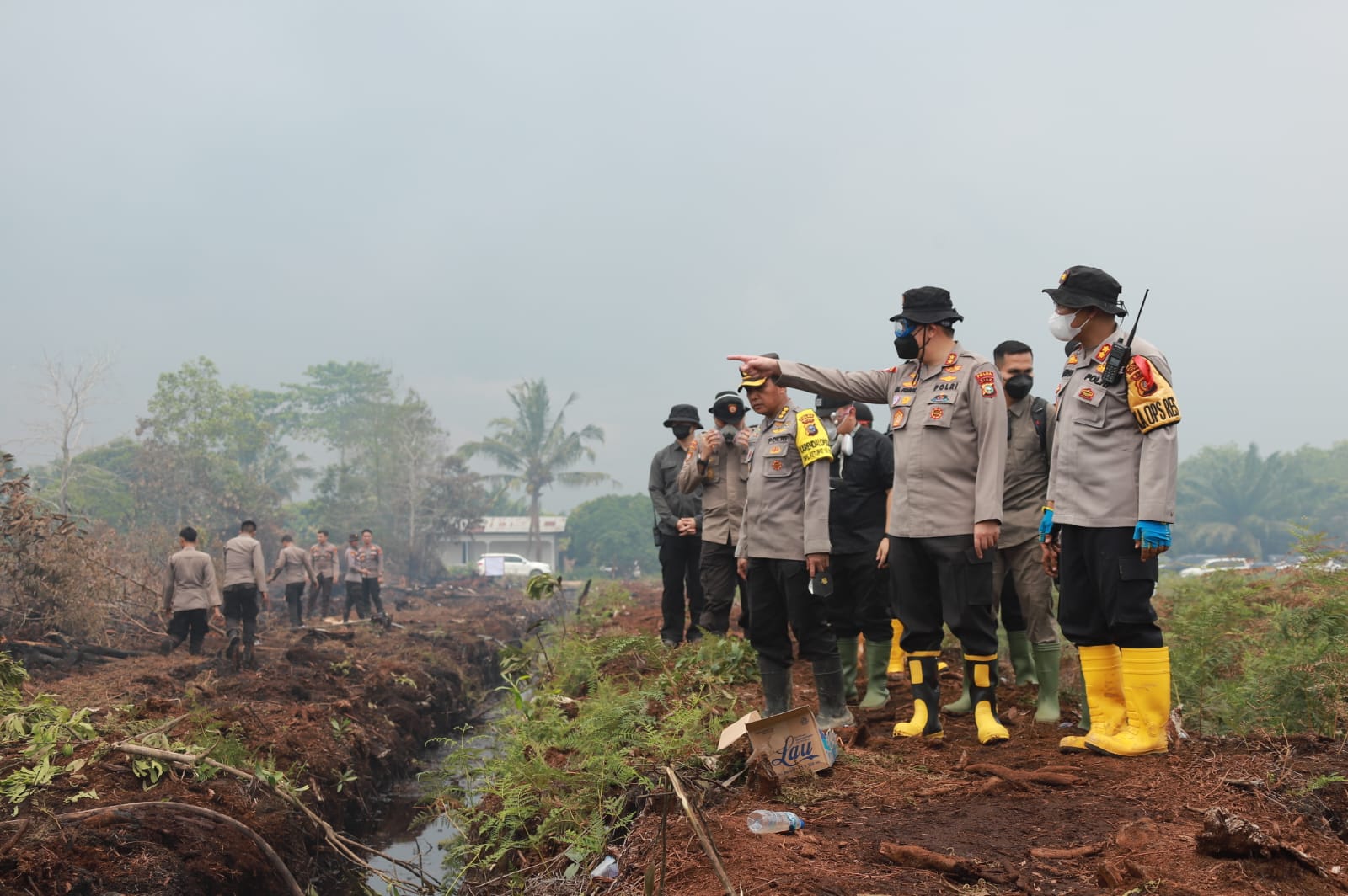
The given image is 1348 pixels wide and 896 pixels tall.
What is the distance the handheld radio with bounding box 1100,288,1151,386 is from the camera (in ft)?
14.0

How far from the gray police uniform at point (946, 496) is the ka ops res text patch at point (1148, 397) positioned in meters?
0.61

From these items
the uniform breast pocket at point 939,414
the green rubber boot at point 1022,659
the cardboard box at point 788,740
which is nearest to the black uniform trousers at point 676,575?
the green rubber boot at point 1022,659

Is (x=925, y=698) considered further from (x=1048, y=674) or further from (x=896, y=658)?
(x=896, y=658)

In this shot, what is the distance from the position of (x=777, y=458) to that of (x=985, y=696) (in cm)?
159

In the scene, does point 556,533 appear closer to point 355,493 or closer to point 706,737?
point 355,493

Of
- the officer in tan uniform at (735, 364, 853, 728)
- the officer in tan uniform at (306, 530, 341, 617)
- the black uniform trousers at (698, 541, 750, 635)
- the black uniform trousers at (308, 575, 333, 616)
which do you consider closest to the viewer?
the officer in tan uniform at (735, 364, 853, 728)

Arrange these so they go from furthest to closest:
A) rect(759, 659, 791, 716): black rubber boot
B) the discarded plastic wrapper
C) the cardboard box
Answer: rect(759, 659, 791, 716): black rubber boot → the cardboard box → the discarded plastic wrapper

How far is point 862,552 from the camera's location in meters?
6.10

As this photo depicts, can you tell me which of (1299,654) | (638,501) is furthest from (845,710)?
(638,501)

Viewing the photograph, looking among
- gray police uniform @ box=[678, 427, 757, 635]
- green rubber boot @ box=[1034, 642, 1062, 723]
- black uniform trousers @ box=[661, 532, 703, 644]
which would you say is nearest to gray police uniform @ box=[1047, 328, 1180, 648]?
green rubber boot @ box=[1034, 642, 1062, 723]

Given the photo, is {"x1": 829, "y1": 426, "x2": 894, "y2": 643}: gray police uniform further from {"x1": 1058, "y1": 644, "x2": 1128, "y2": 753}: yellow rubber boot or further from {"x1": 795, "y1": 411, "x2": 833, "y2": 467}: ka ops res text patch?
{"x1": 1058, "y1": 644, "x2": 1128, "y2": 753}: yellow rubber boot

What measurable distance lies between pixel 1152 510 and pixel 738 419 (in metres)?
4.15

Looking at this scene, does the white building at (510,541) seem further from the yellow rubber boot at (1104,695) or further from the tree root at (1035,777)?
the tree root at (1035,777)

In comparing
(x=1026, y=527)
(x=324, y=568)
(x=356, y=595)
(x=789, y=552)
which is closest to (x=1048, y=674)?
(x=1026, y=527)
